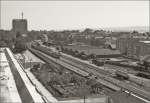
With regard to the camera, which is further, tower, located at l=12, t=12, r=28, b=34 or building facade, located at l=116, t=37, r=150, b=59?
tower, located at l=12, t=12, r=28, b=34

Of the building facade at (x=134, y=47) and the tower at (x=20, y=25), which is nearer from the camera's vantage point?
the building facade at (x=134, y=47)

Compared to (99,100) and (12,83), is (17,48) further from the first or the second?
(99,100)

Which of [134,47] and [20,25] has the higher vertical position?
[20,25]

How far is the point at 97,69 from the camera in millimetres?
12906

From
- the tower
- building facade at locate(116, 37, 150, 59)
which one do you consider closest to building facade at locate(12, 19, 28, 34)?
the tower

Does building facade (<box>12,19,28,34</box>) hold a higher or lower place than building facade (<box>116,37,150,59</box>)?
higher

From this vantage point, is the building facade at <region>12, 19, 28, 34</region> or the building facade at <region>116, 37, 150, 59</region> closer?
the building facade at <region>116, 37, 150, 59</region>

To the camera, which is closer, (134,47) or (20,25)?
(134,47)

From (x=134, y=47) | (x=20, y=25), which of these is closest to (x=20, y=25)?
(x=20, y=25)

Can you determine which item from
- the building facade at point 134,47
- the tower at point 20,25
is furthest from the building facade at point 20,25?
the building facade at point 134,47

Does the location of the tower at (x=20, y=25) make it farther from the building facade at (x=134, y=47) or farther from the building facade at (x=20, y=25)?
the building facade at (x=134, y=47)

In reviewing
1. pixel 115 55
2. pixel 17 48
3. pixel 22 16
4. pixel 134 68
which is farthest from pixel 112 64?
pixel 22 16

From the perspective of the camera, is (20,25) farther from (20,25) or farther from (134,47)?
(134,47)

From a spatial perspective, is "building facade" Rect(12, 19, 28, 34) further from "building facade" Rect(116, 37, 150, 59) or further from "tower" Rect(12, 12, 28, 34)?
"building facade" Rect(116, 37, 150, 59)
